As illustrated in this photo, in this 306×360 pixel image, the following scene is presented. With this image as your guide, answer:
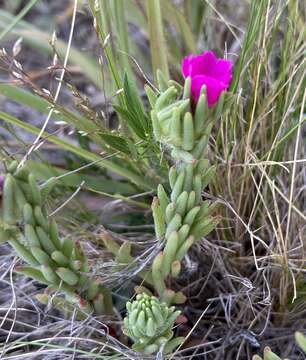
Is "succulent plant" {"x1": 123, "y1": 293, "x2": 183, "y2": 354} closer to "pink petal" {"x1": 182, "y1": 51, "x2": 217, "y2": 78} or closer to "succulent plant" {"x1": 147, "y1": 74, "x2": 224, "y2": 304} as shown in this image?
"succulent plant" {"x1": 147, "y1": 74, "x2": 224, "y2": 304}

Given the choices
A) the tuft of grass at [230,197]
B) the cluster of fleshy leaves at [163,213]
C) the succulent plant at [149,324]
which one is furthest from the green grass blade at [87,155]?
the succulent plant at [149,324]

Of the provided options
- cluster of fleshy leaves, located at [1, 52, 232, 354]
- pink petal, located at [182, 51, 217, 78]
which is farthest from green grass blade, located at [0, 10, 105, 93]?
pink petal, located at [182, 51, 217, 78]

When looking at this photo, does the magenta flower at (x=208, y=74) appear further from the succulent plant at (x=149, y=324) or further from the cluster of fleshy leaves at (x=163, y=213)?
the succulent plant at (x=149, y=324)

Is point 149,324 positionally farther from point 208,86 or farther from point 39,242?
point 208,86

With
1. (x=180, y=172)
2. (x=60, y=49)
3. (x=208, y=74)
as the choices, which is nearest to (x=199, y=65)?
(x=208, y=74)

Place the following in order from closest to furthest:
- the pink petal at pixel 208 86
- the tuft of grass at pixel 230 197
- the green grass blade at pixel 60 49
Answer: the pink petal at pixel 208 86, the tuft of grass at pixel 230 197, the green grass blade at pixel 60 49

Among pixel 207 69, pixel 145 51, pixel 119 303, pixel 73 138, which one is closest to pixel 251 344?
pixel 119 303

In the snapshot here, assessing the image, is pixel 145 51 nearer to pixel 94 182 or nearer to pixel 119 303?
pixel 94 182
